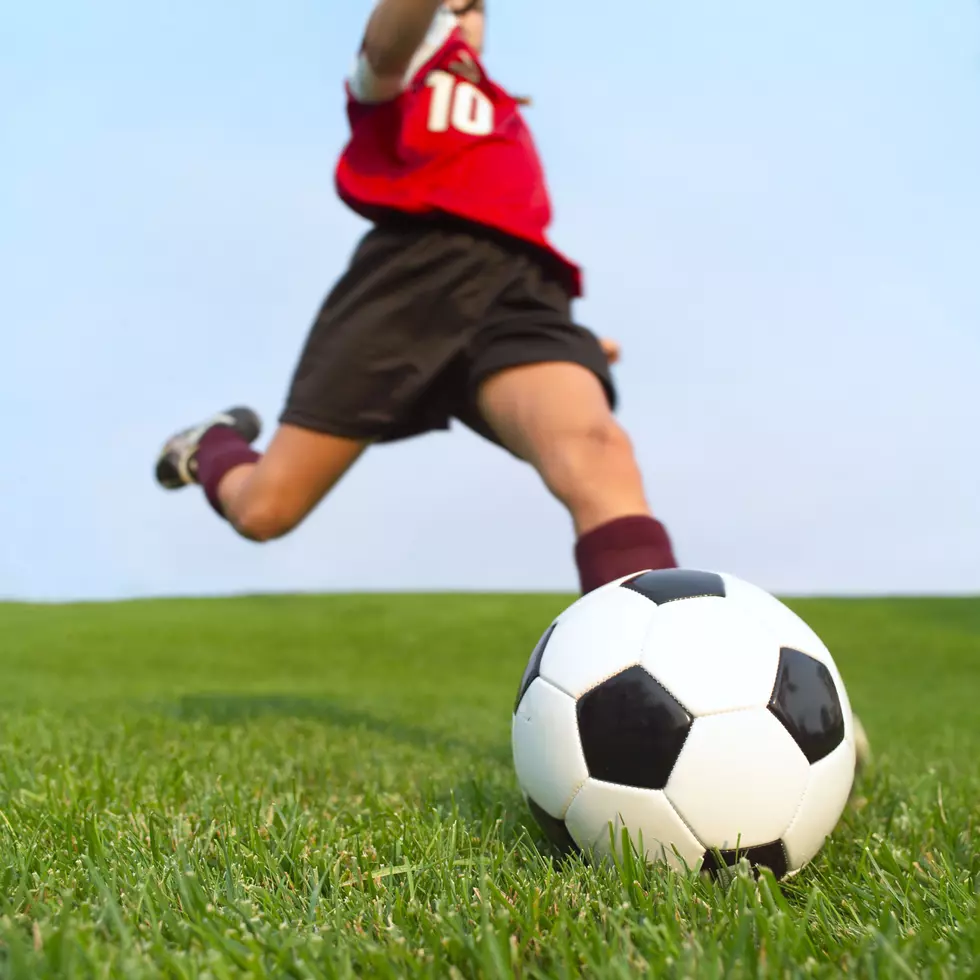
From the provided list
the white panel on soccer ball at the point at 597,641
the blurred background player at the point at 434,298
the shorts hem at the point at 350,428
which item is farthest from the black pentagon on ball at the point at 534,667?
the shorts hem at the point at 350,428

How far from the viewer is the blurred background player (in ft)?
11.3

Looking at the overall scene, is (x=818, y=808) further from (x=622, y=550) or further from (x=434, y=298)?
(x=434, y=298)

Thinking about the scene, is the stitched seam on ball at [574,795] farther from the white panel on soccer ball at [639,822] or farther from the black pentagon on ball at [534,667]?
the black pentagon on ball at [534,667]

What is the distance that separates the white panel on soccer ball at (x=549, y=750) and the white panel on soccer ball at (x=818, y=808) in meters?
0.43

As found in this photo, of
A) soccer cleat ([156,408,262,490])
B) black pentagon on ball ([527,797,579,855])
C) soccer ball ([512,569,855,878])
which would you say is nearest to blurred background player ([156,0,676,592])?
soccer cleat ([156,408,262,490])

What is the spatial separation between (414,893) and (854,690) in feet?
42.9

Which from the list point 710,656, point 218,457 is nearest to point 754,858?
point 710,656

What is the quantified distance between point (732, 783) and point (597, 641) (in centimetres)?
38

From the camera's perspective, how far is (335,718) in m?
5.35

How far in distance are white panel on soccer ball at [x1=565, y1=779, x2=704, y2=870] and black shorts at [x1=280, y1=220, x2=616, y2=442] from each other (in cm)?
196

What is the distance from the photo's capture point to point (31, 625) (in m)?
17.8

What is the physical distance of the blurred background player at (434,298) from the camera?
3443 mm

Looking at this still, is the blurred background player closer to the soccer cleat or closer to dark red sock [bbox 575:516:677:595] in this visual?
dark red sock [bbox 575:516:677:595]

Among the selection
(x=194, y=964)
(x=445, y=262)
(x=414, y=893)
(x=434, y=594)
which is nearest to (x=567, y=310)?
(x=445, y=262)
